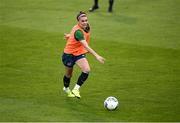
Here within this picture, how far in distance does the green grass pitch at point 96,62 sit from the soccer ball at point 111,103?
13 cm

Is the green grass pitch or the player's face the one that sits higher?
the player's face

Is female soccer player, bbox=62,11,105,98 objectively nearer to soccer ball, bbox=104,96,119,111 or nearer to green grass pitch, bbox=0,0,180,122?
green grass pitch, bbox=0,0,180,122

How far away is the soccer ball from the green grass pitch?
0.13 metres

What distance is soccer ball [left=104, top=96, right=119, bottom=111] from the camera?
13.0 m

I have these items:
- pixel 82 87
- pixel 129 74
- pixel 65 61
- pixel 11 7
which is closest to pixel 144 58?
pixel 129 74

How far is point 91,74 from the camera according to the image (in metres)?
16.7

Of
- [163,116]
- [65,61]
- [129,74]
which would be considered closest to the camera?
[163,116]

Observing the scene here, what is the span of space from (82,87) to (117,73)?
174 centimetres

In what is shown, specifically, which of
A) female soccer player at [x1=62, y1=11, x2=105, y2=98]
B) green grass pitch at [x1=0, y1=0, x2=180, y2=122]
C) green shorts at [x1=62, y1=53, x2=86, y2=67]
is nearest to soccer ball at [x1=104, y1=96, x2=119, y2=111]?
green grass pitch at [x1=0, y1=0, x2=180, y2=122]

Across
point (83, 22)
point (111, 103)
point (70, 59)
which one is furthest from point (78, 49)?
point (111, 103)

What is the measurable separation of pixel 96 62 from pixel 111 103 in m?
5.22

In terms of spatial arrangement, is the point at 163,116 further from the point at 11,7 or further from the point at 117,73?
the point at 11,7

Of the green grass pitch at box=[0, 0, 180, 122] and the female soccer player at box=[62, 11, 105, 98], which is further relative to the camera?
the female soccer player at box=[62, 11, 105, 98]

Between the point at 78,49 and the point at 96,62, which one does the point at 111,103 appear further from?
the point at 96,62
